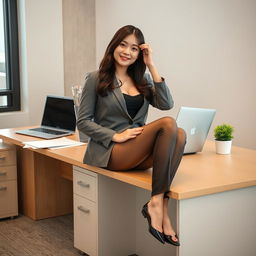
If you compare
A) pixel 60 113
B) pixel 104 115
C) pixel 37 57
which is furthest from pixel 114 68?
pixel 37 57

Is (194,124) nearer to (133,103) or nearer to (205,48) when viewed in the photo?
(133,103)

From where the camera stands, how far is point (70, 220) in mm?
4117

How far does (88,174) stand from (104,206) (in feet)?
0.67

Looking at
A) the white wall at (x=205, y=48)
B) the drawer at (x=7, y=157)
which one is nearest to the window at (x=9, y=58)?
the white wall at (x=205, y=48)

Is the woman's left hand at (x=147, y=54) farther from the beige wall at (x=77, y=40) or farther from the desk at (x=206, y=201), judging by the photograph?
the beige wall at (x=77, y=40)

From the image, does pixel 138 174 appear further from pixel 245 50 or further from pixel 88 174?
pixel 245 50

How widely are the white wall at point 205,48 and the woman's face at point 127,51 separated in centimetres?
184

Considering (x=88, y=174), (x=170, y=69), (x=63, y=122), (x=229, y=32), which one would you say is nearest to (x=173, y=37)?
(x=170, y=69)

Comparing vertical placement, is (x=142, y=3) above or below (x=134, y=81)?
above

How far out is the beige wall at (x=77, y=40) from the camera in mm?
5478

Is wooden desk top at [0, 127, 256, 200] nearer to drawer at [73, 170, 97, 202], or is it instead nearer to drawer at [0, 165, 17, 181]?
drawer at [73, 170, 97, 202]

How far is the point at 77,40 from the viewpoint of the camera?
18.3ft

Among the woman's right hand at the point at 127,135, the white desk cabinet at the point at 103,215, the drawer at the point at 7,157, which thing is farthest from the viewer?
the drawer at the point at 7,157

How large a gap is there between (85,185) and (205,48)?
2.22 meters
